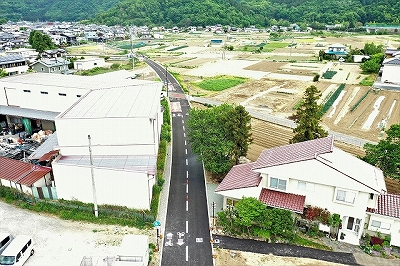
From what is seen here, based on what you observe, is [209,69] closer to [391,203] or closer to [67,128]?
[67,128]

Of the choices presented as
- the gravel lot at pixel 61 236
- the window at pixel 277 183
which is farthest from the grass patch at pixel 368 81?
the gravel lot at pixel 61 236

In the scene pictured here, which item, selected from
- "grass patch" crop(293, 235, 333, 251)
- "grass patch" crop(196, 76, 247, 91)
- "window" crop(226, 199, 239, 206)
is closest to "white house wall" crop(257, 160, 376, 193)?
"window" crop(226, 199, 239, 206)

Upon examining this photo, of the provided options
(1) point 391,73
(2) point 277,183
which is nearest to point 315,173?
(2) point 277,183

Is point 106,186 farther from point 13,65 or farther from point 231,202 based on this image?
point 13,65

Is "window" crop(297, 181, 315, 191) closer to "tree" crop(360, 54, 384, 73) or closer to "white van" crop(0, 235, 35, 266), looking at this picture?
"white van" crop(0, 235, 35, 266)

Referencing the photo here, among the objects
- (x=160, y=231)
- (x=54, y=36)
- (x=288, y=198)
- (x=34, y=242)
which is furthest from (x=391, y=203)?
(x=54, y=36)

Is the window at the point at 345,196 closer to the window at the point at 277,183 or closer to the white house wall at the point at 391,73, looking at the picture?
the window at the point at 277,183
